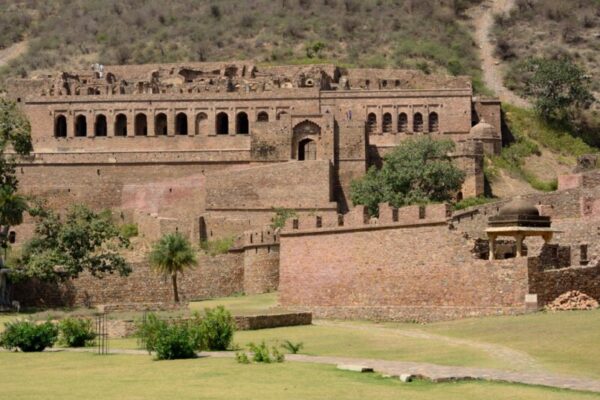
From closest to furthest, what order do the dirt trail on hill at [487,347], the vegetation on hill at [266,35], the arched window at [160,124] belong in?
the dirt trail on hill at [487,347] < the arched window at [160,124] < the vegetation on hill at [266,35]

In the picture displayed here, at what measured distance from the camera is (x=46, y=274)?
50.7 m

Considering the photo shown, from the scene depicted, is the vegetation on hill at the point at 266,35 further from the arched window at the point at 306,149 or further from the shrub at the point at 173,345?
the shrub at the point at 173,345

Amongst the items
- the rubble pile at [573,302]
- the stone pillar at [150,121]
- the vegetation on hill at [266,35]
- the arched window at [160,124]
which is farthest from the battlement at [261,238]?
the vegetation on hill at [266,35]

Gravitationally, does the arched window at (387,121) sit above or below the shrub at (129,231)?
above

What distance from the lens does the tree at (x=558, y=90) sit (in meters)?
76.2

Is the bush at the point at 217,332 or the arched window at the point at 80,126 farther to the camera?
the arched window at the point at 80,126

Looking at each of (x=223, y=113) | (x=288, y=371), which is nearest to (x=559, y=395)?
(x=288, y=371)

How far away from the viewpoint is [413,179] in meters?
60.7

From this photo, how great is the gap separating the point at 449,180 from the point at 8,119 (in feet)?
63.3

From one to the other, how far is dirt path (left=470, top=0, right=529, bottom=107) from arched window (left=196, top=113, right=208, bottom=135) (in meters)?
18.9

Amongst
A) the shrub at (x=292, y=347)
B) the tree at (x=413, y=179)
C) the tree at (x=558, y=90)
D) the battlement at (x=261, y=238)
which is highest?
the tree at (x=558, y=90)

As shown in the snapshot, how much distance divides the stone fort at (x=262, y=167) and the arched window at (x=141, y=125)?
76 mm

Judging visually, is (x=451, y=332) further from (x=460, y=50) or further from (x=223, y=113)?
(x=460, y=50)

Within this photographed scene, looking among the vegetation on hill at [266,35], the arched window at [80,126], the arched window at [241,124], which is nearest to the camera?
the arched window at [241,124]
